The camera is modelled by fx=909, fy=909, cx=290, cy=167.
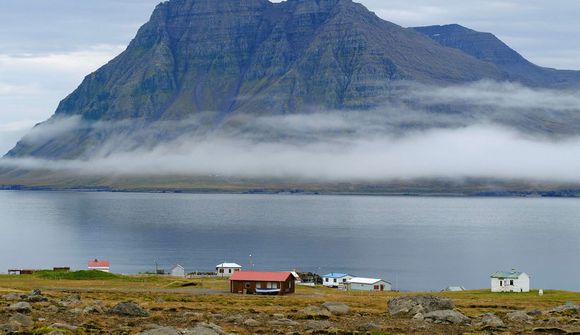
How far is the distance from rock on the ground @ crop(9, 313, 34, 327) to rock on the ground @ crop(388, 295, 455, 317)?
955 inches

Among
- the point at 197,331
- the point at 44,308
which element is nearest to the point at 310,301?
the point at 44,308

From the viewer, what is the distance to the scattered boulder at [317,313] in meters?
57.7

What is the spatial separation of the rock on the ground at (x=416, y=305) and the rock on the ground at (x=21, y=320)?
79.6ft

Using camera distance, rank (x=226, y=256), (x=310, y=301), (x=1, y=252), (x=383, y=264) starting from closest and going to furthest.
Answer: (x=310, y=301)
(x=383, y=264)
(x=226, y=256)
(x=1, y=252)

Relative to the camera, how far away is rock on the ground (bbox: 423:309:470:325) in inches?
2196

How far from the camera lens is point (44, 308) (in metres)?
56.3

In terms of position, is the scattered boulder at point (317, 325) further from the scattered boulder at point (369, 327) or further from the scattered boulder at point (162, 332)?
the scattered boulder at point (162, 332)

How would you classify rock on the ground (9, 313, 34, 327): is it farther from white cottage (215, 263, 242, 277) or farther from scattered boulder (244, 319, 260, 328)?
white cottage (215, 263, 242, 277)

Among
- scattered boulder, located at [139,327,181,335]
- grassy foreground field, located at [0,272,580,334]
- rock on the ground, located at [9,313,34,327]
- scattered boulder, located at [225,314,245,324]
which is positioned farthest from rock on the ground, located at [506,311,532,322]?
rock on the ground, located at [9,313,34,327]

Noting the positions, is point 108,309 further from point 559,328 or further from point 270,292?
point 270,292

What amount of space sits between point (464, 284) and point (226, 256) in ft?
191

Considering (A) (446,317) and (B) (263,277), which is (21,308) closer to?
(A) (446,317)

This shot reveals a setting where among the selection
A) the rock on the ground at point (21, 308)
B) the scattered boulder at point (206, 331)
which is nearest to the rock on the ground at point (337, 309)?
the scattered boulder at point (206, 331)

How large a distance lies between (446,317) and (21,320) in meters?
25.3
